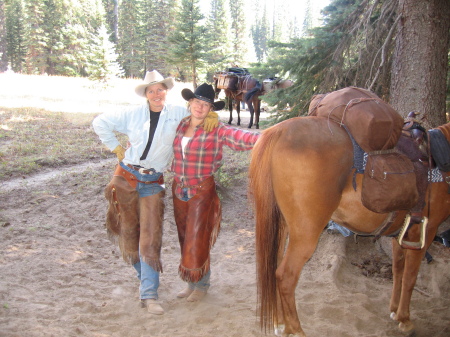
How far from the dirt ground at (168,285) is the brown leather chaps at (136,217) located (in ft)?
1.61

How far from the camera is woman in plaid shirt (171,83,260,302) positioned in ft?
9.59

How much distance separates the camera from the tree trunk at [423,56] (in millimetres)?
3605

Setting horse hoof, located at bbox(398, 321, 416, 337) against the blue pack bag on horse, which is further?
horse hoof, located at bbox(398, 321, 416, 337)

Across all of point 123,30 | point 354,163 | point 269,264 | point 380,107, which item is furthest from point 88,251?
point 123,30

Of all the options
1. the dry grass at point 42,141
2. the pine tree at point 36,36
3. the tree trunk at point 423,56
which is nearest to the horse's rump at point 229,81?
the dry grass at point 42,141

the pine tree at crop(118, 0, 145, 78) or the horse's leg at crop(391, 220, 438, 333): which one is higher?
the pine tree at crop(118, 0, 145, 78)

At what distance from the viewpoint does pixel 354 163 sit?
250 centimetres

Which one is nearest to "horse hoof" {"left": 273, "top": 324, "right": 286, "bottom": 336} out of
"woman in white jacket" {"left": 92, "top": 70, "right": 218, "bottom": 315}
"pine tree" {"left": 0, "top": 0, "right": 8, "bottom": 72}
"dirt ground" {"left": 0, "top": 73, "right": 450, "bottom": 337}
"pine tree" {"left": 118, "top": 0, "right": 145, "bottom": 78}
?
"dirt ground" {"left": 0, "top": 73, "right": 450, "bottom": 337}

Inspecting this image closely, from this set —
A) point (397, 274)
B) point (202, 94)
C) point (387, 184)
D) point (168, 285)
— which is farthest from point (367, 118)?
point (168, 285)

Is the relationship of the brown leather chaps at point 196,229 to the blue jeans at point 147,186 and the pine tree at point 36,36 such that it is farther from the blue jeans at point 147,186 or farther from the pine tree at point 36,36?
the pine tree at point 36,36

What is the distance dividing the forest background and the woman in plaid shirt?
1.94 metres

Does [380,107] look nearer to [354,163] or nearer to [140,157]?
[354,163]

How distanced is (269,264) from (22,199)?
13.9 feet

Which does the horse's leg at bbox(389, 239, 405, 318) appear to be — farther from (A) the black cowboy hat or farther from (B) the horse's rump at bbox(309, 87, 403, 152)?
(A) the black cowboy hat
